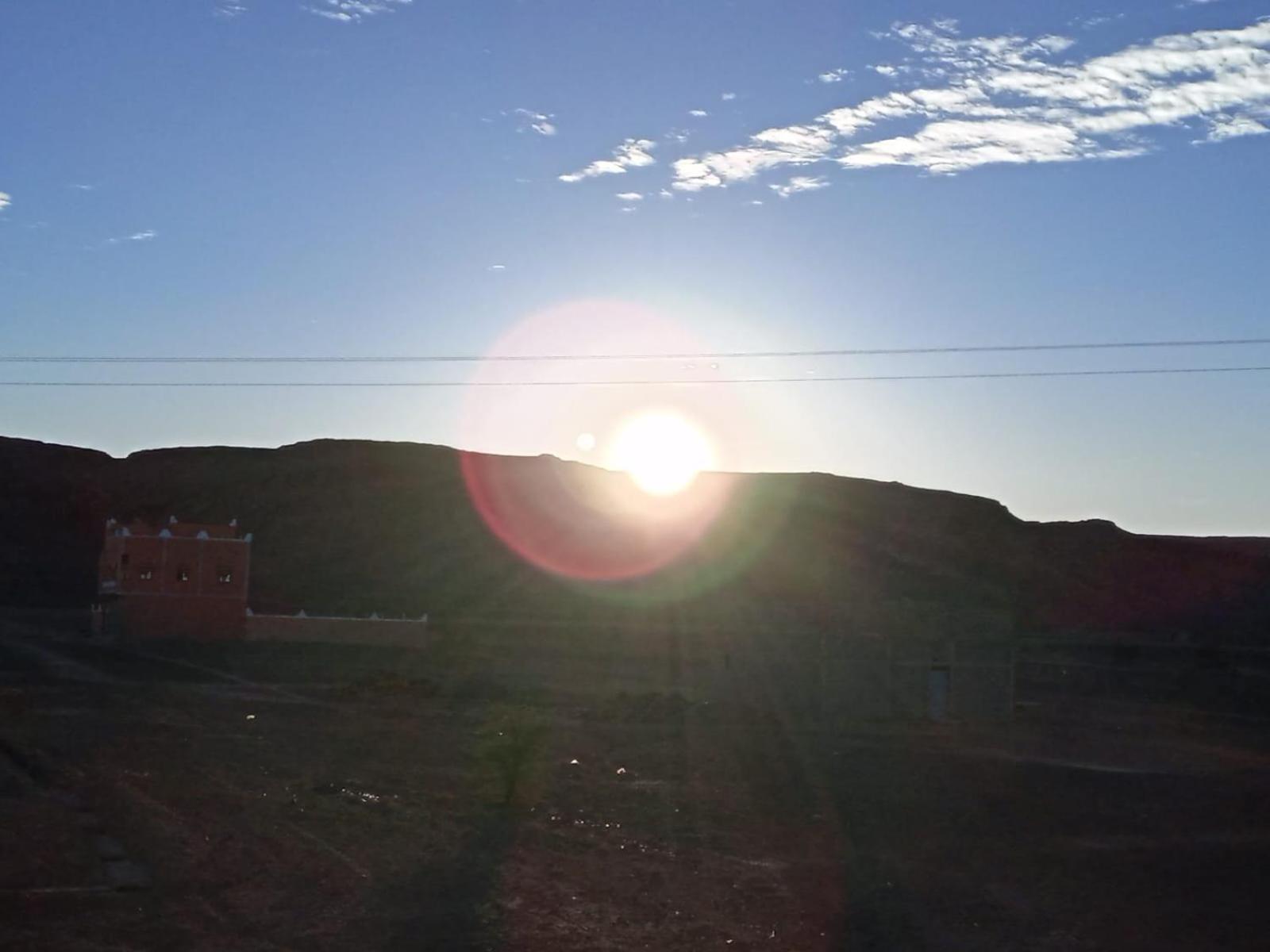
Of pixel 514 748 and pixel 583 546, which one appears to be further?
pixel 583 546

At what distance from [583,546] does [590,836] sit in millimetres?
89402

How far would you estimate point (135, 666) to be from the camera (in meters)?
50.5

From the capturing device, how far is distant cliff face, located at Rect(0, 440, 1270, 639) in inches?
3634

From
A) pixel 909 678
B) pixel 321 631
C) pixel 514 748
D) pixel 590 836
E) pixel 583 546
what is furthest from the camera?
pixel 583 546

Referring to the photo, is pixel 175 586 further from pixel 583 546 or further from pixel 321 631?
pixel 583 546

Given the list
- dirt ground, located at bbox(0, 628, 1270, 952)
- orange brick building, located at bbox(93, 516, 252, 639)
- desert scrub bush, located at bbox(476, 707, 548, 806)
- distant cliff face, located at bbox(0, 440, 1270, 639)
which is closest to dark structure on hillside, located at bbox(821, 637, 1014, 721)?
dirt ground, located at bbox(0, 628, 1270, 952)

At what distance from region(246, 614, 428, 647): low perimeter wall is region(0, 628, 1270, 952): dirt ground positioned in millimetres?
26051

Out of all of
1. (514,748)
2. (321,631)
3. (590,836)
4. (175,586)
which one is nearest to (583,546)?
(321,631)

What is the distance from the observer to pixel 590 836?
68.6 feet

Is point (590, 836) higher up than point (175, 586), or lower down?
lower down

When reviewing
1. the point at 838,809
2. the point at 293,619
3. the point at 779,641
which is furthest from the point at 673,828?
the point at 293,619

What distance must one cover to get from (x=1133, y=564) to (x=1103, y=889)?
332ft

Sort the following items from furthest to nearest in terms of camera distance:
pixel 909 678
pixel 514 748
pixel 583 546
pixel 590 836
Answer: pixel 583 546, pixel 909 678, pixel 514 748, pixel 590 836

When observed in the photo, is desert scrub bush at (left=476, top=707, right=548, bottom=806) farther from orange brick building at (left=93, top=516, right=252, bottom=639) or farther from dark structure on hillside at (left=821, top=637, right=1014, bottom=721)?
orange brick building at (left=93, top=516, right=252, bottom=639)
